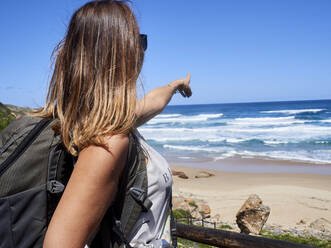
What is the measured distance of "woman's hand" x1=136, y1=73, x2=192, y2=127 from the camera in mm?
1666

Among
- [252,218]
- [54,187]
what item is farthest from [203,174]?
[54,187]

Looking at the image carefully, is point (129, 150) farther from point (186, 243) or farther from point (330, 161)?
point (330, 161)

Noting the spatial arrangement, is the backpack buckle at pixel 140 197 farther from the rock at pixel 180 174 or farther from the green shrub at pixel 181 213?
the rock at pixel 180 174

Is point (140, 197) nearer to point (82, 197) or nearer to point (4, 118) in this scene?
point (82, 197)

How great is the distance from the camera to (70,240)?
1.07 m

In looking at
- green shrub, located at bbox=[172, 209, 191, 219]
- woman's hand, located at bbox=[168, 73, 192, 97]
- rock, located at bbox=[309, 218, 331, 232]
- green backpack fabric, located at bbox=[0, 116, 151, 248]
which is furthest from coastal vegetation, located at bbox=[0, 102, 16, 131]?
rock, located at bbox=[309, 218, 331, 232]

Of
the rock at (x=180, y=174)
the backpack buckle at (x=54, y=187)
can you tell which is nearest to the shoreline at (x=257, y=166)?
the rock at (x=180, y=174)

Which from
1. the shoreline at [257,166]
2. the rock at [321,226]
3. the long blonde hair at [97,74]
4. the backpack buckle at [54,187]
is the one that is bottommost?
the shoreline at [257,166]

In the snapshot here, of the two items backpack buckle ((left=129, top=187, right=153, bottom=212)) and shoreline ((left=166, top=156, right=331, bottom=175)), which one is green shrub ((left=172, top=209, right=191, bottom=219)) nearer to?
backpack buckle ((left=129, top=187, right=153, bottom=212))

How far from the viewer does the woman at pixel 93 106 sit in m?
1.07

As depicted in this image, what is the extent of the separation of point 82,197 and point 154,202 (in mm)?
361

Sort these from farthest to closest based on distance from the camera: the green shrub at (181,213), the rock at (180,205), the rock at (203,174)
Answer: the rock at (203,174), the rock at (180,205), the green shrub at (181,213)

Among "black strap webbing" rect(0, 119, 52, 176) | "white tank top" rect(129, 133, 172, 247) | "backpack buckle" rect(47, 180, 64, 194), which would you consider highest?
"black strap webbing" rect(0, 119, 52, 176)

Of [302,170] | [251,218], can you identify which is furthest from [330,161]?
[251,218]
